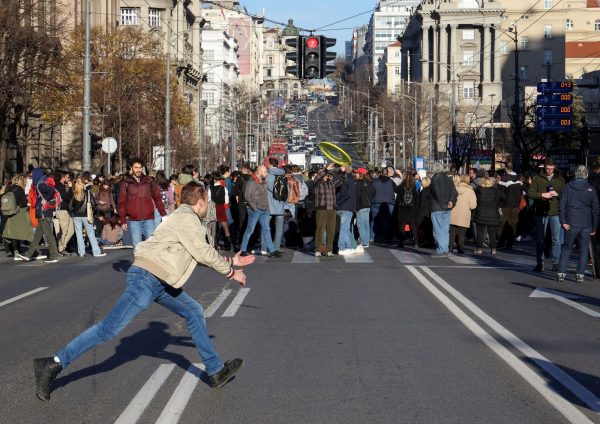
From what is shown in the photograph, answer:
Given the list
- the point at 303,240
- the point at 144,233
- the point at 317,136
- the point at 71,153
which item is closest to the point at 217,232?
the point at 303,240

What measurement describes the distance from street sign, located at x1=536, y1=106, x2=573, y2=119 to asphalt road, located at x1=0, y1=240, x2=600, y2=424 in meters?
28.0

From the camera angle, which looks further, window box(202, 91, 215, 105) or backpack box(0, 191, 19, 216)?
window box(202, 91, 215, 105)

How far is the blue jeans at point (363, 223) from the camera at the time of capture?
80.9ft

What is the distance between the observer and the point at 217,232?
82.9ft

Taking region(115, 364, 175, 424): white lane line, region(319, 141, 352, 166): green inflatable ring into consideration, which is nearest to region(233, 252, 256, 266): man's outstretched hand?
region(115, 364, 175, 424): white lane line

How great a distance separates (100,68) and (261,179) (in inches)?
1513

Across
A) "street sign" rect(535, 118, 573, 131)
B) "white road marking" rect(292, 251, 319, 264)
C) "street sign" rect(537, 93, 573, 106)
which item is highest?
"street sign" rect(537, 93, 573, 106)

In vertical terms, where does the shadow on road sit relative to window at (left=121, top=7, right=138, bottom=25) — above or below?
below

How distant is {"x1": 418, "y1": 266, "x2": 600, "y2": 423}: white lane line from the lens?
796 cm

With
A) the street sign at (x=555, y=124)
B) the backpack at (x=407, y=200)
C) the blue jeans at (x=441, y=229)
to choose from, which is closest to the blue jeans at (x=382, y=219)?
the backpack at (x=407, y=200)

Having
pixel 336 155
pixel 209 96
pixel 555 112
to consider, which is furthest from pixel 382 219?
pixel 209 96

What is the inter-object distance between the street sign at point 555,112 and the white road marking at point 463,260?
912 inches

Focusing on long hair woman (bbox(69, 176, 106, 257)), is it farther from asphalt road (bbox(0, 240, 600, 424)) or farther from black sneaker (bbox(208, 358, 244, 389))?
black sneaker (bbox(208, 358, 244, 389))

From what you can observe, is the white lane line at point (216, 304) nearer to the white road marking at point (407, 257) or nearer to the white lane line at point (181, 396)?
the white lane line at point (181, 396)
